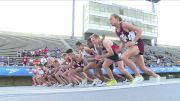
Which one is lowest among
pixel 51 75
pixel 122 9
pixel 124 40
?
pixel 51 75

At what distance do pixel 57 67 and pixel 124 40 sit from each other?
180 inches

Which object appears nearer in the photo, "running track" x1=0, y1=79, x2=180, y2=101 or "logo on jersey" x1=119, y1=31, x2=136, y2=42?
"running track" x1=0, y1=79, x2=180, y2=101

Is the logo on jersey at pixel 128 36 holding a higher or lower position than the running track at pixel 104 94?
higher

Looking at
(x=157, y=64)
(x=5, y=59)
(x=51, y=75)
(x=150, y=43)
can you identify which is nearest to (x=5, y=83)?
(x=5, y=59)

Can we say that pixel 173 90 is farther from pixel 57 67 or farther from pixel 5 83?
pixel 5 83

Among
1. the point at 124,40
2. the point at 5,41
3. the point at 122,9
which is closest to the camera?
the point at 124,40

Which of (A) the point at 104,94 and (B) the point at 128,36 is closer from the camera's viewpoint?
(A) the point at 104,94

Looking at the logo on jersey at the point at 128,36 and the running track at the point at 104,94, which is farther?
the logo on jersey at the point at 128,36

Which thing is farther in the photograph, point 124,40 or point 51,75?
point 51,75

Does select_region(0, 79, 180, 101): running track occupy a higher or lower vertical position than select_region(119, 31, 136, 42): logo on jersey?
lower

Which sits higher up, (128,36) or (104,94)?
(128,36)

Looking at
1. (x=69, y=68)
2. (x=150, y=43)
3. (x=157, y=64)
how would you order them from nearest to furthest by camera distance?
(x=69, y=68)
(x=157, y=64)
(x=150, y=43)

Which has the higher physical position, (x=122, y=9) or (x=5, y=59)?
(x=122, y=9)

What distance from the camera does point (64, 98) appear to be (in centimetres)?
357
